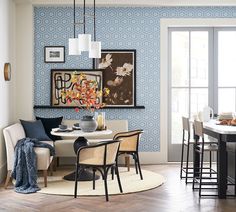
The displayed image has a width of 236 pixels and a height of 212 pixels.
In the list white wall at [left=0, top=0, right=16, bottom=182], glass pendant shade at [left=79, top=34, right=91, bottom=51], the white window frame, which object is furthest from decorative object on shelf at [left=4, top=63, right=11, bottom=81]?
the white window frame

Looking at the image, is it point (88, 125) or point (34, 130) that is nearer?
point (88, 125)

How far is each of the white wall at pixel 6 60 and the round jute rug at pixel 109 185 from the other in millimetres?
869

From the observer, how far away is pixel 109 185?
20.1 feet

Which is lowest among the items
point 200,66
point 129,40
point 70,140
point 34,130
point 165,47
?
point 70,140

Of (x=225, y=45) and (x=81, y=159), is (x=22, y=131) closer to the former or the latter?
(x=81, y=159)

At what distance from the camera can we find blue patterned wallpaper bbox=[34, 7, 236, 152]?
7934 mm

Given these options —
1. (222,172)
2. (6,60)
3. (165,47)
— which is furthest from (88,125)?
(165,47)

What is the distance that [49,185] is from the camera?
6168 millimetres

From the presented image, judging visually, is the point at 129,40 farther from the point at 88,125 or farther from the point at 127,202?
the point at 127,202

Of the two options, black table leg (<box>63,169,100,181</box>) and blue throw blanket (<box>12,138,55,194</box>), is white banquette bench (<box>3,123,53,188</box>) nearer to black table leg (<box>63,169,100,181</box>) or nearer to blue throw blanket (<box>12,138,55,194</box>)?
blue throw blanket (<box>12,138,55,194</box>)

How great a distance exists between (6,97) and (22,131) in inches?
22.7

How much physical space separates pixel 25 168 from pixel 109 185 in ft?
3.71

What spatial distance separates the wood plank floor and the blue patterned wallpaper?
2334 mm

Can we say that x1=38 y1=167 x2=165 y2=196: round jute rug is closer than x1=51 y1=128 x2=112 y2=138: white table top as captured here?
Yes
